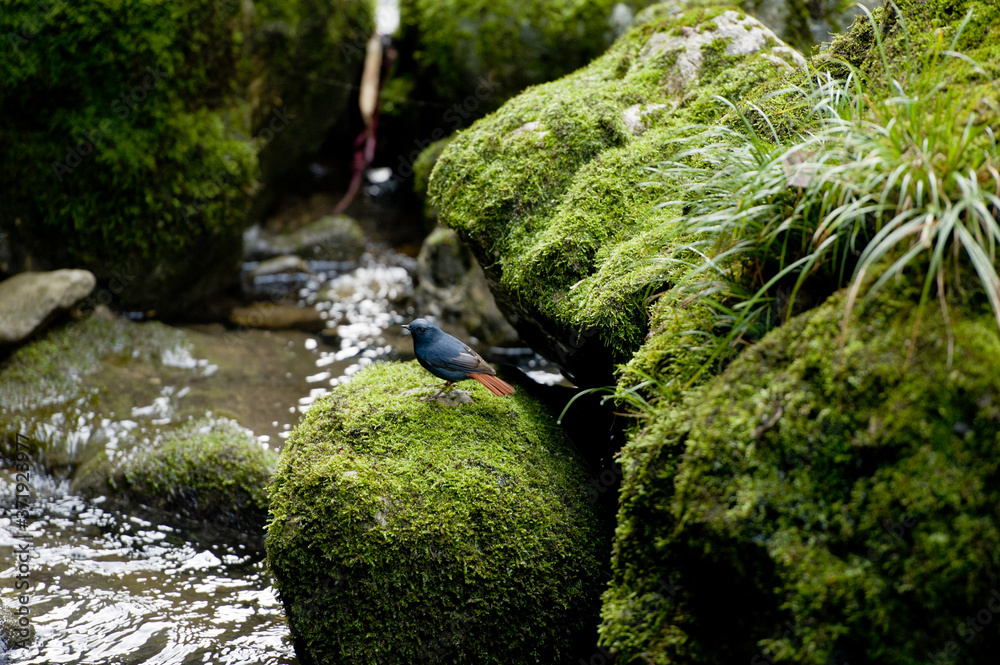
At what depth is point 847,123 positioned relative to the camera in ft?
8.38

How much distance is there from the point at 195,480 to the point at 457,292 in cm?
333

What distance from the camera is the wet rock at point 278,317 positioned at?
7305mm

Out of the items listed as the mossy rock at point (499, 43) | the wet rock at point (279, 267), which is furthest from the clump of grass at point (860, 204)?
the wet rock at point (279, 267)

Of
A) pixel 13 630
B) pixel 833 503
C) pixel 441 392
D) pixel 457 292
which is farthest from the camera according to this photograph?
pixel 457 292

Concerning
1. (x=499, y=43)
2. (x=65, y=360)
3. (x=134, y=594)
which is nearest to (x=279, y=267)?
(x=65, y=360)

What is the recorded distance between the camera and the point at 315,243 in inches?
343

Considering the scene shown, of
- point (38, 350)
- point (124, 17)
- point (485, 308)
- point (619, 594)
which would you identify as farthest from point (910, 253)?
point (124, 17)

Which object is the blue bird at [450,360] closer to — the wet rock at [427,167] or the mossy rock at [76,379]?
the mossy rock at [76,379]

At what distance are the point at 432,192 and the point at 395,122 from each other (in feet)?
18.7

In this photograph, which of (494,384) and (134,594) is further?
(134,594)

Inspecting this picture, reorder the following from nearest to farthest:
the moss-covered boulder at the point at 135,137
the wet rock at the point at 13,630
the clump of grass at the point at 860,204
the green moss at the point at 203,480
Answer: the clump of grass at the point at 860,204 < the wet rock at the point at 13,630 < the green moss at the point at 203,480 < the moss-covered boulder at the point at 135,137

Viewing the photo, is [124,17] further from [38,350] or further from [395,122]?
[395,122]

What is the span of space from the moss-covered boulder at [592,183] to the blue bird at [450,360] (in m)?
0.49

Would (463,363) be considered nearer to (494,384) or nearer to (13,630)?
(494,384)
